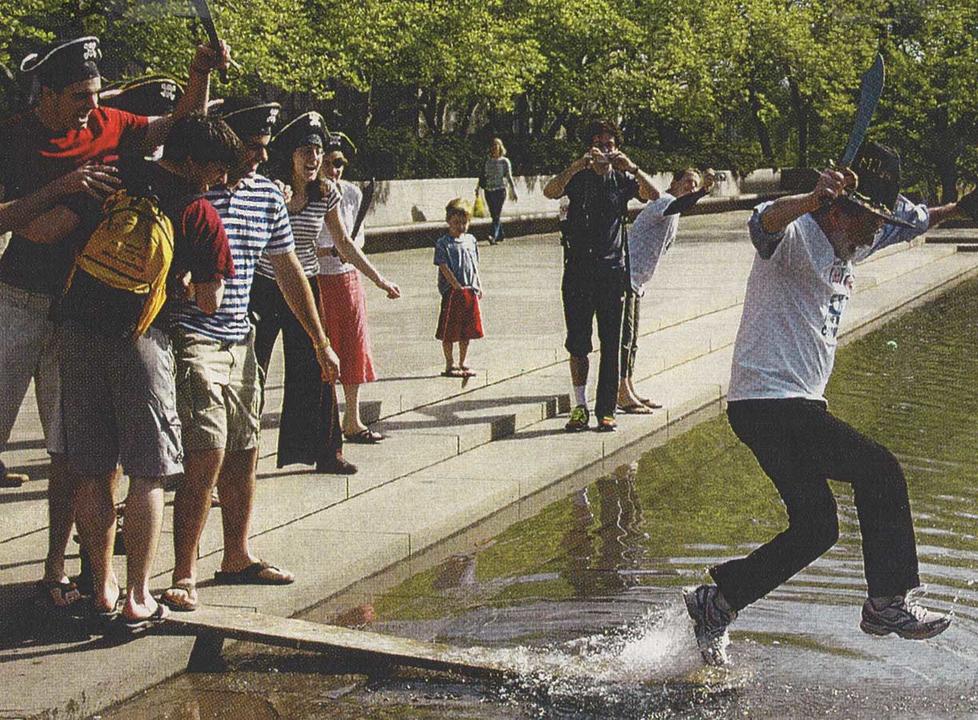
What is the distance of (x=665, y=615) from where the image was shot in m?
6.41

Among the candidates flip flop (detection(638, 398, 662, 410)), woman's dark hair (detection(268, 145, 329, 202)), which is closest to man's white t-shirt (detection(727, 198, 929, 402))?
woman's dark hair (detection(268, 145, 329, 202))

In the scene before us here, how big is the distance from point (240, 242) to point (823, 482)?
2.27 meters

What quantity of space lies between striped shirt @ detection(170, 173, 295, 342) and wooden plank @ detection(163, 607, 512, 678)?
1018mm

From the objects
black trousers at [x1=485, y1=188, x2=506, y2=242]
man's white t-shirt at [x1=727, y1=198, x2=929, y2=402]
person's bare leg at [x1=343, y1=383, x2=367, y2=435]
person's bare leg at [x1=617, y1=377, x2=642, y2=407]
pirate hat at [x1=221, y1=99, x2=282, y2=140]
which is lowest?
black trousers at [x1=485, y1=188, x2=506, y2=242]

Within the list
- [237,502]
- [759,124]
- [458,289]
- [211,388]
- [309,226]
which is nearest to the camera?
[211,388]

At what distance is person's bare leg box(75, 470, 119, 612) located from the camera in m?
5.77

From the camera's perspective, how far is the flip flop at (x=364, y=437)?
381 inches

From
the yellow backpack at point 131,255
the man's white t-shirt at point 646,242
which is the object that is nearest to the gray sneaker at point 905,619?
the yellow backpack at point 131,255

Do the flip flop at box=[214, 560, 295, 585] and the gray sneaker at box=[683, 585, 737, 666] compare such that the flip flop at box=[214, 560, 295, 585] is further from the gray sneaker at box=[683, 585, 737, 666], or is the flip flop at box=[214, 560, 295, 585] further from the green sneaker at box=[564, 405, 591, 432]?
the green sneaker at box=[564, 405, 591, 432]

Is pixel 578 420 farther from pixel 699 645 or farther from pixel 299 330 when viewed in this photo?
pixel 699 645

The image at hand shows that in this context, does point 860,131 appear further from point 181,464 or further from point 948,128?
point 948,128

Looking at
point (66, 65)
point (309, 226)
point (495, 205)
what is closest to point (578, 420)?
point (309, 226)

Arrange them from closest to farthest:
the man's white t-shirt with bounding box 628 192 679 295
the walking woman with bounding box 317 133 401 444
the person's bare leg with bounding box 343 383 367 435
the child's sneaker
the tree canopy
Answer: the walking woman with bounding box 317 133 401 444
the person's bare leg with bounding box 343 383 367 435
the child's sneaker
the man's white t-shirt with bounding box 628 192 679 295
the tree canopy

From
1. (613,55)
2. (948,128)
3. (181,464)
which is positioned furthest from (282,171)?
(948,128)
